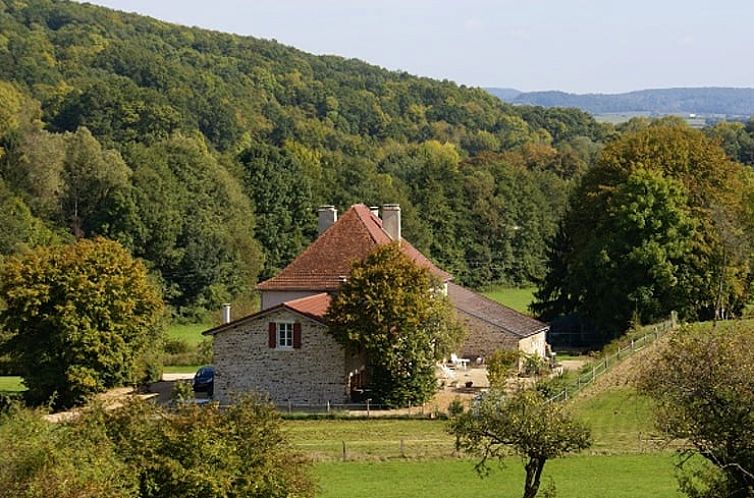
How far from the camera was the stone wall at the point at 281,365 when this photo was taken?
41.9 metres

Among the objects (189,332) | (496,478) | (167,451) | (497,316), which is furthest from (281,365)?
(189,332)

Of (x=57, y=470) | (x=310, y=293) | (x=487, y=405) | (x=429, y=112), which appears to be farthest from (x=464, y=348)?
(x=429, y=112)

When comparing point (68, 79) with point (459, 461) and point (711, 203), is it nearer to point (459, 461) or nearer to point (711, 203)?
point (711, 203)

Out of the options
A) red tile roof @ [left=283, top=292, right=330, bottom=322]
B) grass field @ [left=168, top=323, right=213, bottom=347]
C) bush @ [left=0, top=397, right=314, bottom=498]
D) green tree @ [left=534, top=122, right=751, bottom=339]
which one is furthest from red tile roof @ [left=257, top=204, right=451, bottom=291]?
bush @ [left=0, top=397, right=314, bottom=498]

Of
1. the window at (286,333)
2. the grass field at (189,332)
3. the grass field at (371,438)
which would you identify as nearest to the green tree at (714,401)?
the grass field at (371,438)

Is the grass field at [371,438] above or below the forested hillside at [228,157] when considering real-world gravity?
below

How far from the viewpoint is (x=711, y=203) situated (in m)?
55.0

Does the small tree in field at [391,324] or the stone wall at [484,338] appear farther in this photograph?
the stone wall at [484,338]

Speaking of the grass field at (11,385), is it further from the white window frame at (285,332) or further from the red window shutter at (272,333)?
the white window frame at (285,332)

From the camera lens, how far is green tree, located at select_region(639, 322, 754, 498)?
2069cm

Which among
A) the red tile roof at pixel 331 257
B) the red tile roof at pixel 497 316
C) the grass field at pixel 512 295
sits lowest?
the grass field at pixel 512 295

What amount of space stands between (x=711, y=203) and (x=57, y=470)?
4132 centimetres

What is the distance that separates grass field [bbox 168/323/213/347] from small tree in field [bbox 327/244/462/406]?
22.7 metres

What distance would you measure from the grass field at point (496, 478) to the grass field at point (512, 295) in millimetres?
46941
